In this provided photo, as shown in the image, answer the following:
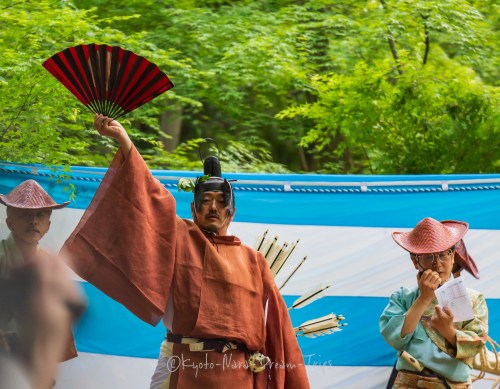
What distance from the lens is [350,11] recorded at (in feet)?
32.0

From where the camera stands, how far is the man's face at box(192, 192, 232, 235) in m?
3.99

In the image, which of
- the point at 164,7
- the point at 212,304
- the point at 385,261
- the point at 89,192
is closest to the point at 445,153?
the point at 385,261

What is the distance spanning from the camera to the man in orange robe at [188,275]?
145 inches

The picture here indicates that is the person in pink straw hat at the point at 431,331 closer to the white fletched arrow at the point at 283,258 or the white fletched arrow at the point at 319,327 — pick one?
the white fletched arrow at the point at 319,327

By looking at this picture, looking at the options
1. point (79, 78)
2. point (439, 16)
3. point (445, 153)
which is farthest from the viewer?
point (439, 16)

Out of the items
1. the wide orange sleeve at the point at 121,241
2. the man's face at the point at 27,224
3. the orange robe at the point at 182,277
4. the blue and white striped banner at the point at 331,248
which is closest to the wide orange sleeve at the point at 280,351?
the orange robe at the point at 182,277

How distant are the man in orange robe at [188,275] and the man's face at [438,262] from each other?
0.85 meters

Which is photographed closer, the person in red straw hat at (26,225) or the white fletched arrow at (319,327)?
the person in red straw hat at (26,225)

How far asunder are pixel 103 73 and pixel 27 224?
3.87 feet

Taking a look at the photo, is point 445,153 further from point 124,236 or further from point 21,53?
point 124,236

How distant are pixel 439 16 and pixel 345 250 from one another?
3715mm

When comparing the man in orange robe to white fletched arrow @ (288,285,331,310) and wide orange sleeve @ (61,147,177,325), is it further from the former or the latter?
white fletched arrow @ (288,285,331,310)

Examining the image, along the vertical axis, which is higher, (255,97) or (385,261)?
(385,261)

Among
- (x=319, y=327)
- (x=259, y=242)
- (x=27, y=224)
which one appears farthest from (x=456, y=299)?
(x=27, y=224)
